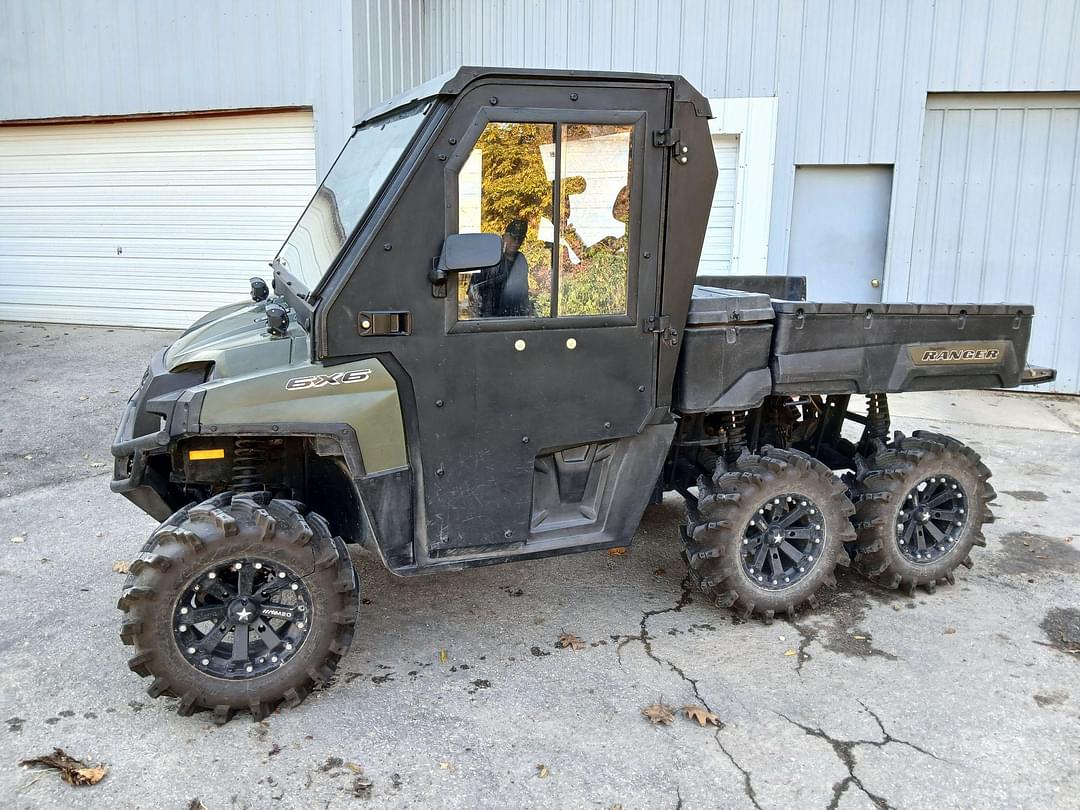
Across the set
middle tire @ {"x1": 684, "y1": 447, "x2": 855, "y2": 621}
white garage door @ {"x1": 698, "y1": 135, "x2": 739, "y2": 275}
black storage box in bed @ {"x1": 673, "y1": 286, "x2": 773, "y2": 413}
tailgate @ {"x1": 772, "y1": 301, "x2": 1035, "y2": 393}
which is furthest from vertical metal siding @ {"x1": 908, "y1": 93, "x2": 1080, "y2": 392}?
black storage box in bed @ {"x1": 673, "y1": 286, "x2": 773, "y2": 413}

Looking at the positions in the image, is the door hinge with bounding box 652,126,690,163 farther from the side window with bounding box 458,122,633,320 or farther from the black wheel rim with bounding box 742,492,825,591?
the black wheel rim with bounding box 742,492,825,591

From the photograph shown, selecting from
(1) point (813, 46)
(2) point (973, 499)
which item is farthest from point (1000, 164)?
(2) point (973, 499)

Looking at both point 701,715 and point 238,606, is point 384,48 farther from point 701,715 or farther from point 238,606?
point 701,715

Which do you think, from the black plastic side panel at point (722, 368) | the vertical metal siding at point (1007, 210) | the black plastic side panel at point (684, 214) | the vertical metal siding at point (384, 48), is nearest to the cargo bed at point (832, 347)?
the black plastic side panel at point (722, 368)

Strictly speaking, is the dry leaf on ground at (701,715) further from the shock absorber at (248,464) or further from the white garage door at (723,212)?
the white garage door at (723,212)

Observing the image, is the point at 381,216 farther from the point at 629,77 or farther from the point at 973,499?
the point at 973,499

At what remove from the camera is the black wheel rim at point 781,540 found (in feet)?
Result: 13.5

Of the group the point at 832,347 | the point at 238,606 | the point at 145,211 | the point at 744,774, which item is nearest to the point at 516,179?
the point at 832,347

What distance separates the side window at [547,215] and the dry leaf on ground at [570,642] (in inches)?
59.4

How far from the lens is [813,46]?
912 cm

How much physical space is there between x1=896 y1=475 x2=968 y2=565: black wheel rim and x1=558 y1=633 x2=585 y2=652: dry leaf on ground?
1745 millimetres

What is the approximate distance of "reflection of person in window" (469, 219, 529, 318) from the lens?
11.4 ft

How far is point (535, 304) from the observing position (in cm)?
357

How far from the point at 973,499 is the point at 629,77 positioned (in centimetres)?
278
